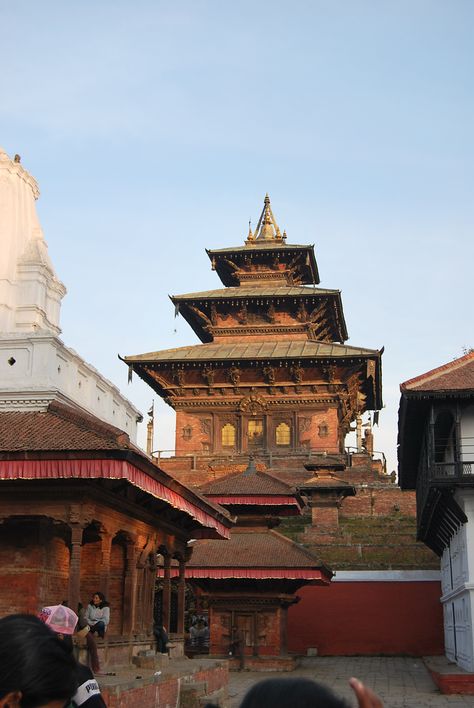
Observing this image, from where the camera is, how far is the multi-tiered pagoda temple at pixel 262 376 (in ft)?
146

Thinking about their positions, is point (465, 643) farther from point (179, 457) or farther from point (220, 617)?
point (179, 457)

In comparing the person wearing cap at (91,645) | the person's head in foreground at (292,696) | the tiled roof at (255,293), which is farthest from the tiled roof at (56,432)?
the tiled roof at (255,293)

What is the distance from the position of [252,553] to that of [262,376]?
19754 millimetres

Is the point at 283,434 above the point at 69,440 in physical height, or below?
above

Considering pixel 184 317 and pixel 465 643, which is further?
pixel 184 317

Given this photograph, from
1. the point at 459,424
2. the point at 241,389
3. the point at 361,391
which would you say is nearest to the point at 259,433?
the point at 241,389

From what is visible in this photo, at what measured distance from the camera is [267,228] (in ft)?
189

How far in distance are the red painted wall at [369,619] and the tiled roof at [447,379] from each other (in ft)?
31.6

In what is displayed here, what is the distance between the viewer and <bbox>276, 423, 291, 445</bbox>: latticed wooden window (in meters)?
44.5

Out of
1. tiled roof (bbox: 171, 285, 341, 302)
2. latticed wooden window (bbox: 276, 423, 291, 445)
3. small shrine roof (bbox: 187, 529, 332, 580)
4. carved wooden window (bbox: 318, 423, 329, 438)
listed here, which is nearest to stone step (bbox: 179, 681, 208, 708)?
small shrine roof (bbox: 187, 529, 332, 580)

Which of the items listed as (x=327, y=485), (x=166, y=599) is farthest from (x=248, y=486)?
(x=166, y=599)

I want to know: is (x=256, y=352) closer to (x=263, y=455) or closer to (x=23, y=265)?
(x=263, y=455)

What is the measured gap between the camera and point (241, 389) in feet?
150

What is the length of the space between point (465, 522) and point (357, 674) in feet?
16.2
